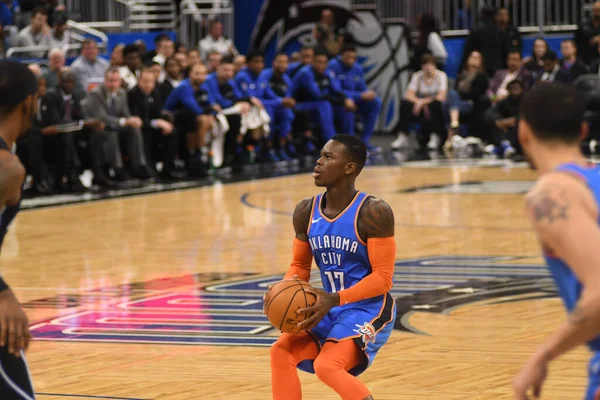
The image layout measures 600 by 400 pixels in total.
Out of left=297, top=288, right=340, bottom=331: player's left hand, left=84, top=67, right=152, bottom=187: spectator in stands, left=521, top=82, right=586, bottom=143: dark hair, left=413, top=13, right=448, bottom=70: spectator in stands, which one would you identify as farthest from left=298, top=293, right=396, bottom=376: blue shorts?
left=413, top=13, right=448, bottom=70: spectator in stands

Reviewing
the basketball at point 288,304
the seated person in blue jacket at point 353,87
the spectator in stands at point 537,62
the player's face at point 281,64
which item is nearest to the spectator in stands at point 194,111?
the player's face at point 281,64

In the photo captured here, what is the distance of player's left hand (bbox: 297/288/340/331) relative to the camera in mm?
4938

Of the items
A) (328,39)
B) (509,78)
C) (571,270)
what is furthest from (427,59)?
(571,270)

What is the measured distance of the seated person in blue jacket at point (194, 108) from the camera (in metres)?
18.2

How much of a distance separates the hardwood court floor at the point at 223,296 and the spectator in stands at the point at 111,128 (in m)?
1.23

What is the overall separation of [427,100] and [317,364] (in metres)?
18.0

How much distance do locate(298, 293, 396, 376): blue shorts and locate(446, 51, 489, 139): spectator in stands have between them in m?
17.4

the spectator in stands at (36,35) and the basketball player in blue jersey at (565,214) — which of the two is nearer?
the basketball player in blue jersey at (565,214)

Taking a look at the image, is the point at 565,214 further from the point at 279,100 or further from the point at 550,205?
the point at 279,100

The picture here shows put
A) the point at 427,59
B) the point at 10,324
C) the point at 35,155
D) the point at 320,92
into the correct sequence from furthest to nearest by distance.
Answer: the point at 427,59 < the point at 320,92 < the point at 35,155 < the point at 10,324

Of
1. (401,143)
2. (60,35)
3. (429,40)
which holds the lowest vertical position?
(401,143)

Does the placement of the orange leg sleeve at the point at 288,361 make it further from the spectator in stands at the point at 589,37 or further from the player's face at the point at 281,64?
the spectator in stands at the point at 589,37

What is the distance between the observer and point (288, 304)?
4.93m

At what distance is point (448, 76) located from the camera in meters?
25.3
